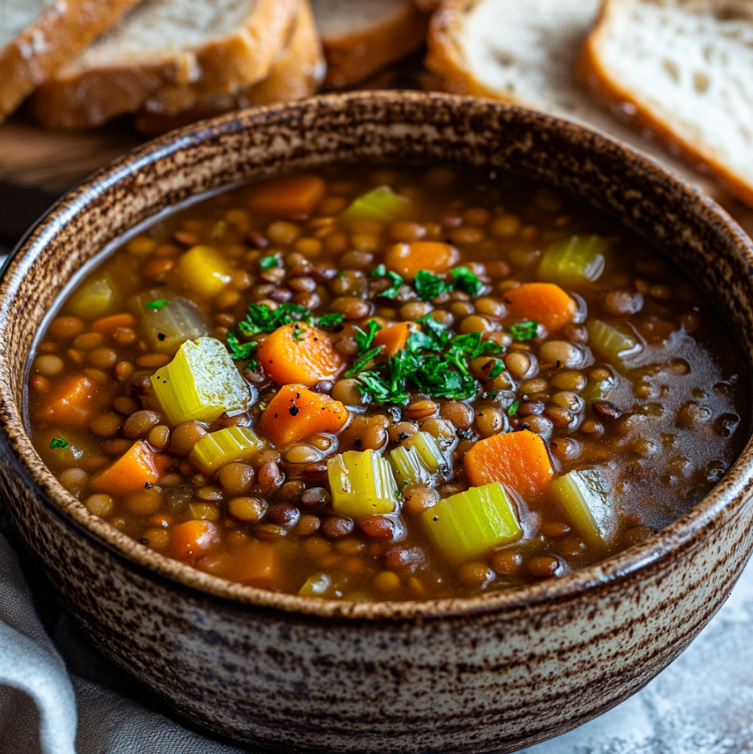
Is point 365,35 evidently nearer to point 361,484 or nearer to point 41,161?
point 41,161

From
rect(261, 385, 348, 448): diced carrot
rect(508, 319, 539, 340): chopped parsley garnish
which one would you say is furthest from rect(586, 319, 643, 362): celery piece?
rect(261, 385, 348, 448): diced carrot

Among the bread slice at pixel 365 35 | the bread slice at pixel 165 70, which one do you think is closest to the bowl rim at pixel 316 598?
the bread slice at pixel 165 70

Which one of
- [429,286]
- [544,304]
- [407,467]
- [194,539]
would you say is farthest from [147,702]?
[544,304]

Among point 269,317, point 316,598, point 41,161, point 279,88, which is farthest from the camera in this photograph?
point 279,88

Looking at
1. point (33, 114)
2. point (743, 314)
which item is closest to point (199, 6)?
point (33, 114)

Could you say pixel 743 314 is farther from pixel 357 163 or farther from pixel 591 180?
pixel 357 163

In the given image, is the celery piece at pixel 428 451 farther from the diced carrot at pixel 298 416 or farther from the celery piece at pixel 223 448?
the celery piece at pixel 223 448
